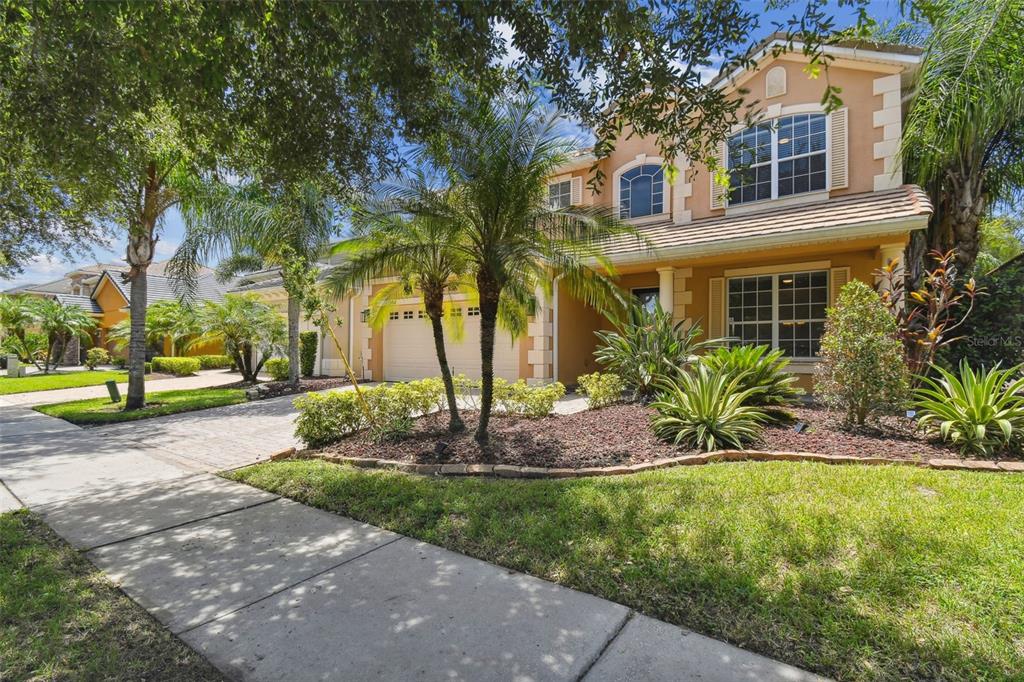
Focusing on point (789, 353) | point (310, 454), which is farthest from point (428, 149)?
point (789, 353)

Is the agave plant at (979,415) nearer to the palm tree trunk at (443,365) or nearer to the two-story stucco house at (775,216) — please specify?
the two-story stucco house at (775,216)

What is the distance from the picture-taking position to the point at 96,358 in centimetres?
2497

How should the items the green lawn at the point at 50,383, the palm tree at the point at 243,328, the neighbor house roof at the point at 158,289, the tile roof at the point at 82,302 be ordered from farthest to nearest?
1. the tile roof at the point at 82,302
2. the neighbor house roof at the point at 158,289
3. the green lawn at the point at 50,383
4. the palm tree at the point at 243,328

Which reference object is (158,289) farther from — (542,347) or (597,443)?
(597,443)

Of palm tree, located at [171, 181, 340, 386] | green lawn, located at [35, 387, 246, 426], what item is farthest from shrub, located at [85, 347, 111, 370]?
palm tree, located at [171, 181, 340, 386]

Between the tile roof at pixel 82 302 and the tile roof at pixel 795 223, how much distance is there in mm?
34489

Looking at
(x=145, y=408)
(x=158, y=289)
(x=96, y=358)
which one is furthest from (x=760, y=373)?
(x=158, y=289)

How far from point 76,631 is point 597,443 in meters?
5.30

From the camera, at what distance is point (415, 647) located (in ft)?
8.38

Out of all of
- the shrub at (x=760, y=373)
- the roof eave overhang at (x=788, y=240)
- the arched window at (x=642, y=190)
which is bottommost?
the shrub at (x=760, y=373)

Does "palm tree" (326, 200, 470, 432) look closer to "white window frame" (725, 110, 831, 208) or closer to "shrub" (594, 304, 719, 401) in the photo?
"shrub" (594, 304, 719, 401)

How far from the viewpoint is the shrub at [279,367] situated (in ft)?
57.7

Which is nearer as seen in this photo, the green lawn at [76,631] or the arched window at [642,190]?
the green lawn at [76,631]

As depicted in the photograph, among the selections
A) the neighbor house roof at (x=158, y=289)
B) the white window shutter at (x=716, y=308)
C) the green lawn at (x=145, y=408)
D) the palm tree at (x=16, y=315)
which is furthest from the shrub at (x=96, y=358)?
the white window shutter at (x=716, y=308)
